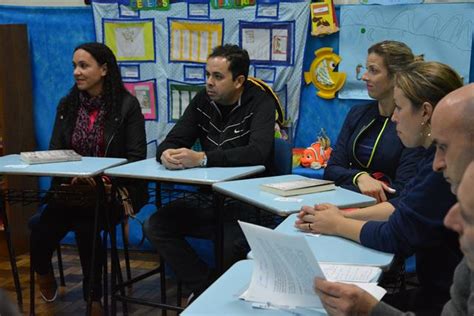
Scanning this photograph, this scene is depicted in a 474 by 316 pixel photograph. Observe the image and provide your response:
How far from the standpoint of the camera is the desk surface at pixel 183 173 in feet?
9.29

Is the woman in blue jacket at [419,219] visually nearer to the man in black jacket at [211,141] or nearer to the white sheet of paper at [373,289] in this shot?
the white sheet of paper at [373,289]

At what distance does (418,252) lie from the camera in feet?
6.15

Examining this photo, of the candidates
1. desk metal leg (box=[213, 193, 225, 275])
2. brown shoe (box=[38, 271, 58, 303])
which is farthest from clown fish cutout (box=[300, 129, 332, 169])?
brown shoe (box=[38, 271, 58, 303])

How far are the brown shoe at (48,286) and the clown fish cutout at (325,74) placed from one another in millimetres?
1870

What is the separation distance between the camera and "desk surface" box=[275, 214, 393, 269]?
181 centimetres

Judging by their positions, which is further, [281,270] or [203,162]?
[203,162]

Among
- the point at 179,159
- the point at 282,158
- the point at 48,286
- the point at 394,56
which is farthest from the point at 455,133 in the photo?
the point at 48,286

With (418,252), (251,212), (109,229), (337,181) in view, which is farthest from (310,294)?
(109,229)

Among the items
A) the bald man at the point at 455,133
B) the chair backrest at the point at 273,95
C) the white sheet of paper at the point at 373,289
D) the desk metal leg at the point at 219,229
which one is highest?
the bald man at the point at 455,133

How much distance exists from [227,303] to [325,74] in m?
2.56

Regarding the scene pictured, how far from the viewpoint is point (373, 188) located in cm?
275

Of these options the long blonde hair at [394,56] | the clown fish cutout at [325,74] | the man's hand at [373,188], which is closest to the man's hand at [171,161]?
the man's hand at [373,188]

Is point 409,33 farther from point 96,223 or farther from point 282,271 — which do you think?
point 282,271

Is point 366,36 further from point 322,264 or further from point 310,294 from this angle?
point 310,294
